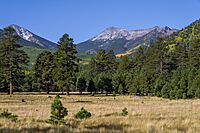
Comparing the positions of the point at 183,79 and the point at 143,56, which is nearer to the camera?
the point at 183,79

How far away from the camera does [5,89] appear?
3425 inches

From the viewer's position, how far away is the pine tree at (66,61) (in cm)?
6581

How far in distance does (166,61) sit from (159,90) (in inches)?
748

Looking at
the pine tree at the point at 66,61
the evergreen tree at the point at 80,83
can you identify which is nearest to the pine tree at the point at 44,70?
the pine tree at the point at 66,61

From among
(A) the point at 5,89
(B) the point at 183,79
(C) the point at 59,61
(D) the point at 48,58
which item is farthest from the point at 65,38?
(A) the point at 5,89

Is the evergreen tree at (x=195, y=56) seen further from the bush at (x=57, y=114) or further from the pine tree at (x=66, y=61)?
the bush at (x=57, y=114)

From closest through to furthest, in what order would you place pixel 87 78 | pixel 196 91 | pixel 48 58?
pixel 196 91 → pixel 48 58 → pixel 87 78

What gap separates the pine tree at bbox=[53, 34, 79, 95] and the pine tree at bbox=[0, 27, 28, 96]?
7.99 metres

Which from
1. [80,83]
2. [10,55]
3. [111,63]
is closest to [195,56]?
[80,83]

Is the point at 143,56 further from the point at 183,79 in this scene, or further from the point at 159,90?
the point at 183,79

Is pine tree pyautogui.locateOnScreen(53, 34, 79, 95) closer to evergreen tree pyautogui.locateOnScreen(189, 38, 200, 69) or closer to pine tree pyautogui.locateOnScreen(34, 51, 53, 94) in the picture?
pine tree pyautogui.locateOnScreen(34, 51, 53, 94)

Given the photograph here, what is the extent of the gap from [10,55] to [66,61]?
10809mm

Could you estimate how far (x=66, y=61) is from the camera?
218 ft

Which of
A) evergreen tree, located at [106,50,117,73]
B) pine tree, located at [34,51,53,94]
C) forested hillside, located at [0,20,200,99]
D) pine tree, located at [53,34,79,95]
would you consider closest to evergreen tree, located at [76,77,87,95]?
forested hillside, located at [0,20,200,99]
